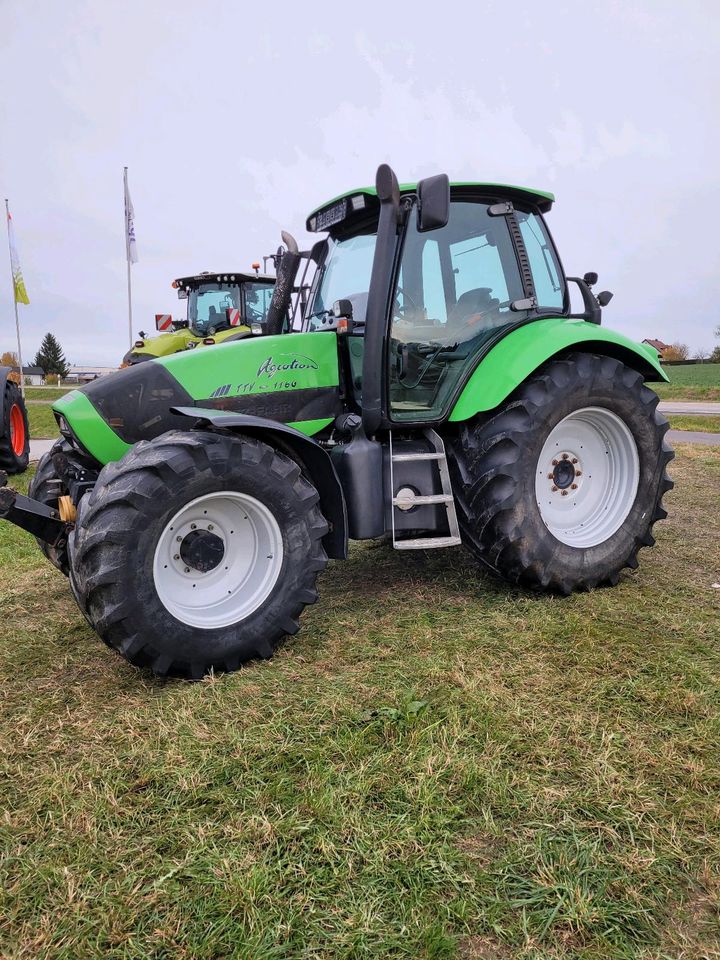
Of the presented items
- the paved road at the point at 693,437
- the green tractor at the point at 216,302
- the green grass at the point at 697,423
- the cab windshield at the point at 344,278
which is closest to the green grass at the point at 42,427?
the green tractor at the point at 216,302

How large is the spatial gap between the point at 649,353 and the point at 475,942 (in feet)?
12.2

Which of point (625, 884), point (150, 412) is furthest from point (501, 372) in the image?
point (625, 884)

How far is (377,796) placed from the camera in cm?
209

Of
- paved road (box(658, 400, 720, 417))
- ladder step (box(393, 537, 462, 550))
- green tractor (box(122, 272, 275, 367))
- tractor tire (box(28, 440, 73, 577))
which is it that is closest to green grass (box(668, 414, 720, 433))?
paved road (box(658, 400, 720, 417))

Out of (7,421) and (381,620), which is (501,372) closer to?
(381,620)

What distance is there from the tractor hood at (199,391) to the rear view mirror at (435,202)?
2.97ft

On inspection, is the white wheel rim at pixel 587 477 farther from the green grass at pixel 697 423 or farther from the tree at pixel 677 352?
the tree at pixel 677 352

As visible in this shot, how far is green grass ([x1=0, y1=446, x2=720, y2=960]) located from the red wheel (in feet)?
16.5

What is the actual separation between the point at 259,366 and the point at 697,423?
1408 cm

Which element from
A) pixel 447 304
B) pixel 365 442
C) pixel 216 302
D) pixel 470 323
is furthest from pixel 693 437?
pixel 365 442

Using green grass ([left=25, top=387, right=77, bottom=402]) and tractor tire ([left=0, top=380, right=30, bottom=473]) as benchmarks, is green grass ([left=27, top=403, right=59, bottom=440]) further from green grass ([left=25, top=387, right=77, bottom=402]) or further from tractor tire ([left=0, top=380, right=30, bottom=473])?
green grass ([left=25, top=387, right=77, bottom=402])

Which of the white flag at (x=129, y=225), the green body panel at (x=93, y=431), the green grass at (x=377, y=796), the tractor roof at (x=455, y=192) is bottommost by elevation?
the green grass at (x=377, y=796)

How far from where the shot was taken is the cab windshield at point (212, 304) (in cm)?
1249

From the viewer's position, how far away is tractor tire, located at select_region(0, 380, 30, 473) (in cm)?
738
